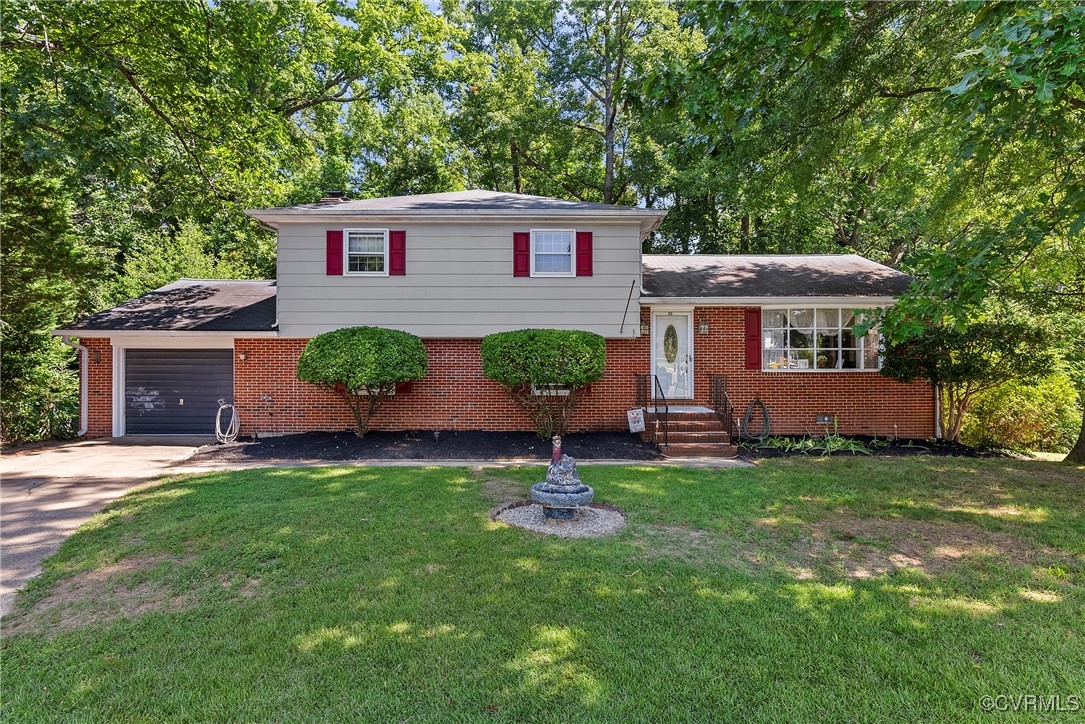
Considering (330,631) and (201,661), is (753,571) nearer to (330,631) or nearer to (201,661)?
(330,631)

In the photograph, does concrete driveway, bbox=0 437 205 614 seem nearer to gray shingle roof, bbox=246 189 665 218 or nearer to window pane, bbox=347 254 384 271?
window pane, bbox=347 254 384 271

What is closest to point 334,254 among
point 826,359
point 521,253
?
point 521,253

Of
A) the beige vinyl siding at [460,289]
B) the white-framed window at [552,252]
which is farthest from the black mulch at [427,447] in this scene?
the white-framed window at [552,252]

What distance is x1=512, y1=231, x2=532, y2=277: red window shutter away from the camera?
10.2m

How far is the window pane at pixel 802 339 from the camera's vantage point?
10844 mm

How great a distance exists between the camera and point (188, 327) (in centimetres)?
1055

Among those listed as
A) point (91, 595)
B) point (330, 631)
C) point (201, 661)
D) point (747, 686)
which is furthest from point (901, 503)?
point (91, 595)

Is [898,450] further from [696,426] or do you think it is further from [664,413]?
[664,413]

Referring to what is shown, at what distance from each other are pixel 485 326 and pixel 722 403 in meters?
5.25

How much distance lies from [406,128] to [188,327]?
37.9 feet

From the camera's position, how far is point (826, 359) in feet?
35.5

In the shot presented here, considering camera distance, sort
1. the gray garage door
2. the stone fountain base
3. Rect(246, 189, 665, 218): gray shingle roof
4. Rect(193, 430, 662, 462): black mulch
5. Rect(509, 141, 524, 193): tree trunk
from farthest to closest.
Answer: Rect(509, 141, 524, 193): tree trunk < the gray garage door < Rect(246, 189, 665, 218): gray shingle roof < Rect(193, 430, 662, 462): black mulch < the stone fountain base

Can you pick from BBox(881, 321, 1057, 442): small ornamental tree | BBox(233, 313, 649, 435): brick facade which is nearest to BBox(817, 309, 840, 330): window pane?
BBox(881, 321, 1057, 442): small ornamental tree

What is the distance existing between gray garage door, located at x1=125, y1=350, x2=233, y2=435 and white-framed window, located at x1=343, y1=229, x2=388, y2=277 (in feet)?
12.1
